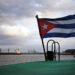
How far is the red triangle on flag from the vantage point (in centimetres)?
898

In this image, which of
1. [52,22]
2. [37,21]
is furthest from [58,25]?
[37,21]

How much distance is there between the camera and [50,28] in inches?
365

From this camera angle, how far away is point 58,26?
9.33 meters

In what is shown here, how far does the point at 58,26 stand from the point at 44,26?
71 centimetres

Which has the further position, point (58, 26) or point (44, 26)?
point (58, 26)

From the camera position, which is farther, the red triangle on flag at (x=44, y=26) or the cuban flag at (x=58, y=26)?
the cuban flag at (x=58, y=26)

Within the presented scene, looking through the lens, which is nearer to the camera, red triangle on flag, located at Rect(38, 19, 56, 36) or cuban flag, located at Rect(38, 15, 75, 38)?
red triangle on flag, located at Rect(38, 19, 56, 36)

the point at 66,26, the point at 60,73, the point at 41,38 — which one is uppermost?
the point at 66,26

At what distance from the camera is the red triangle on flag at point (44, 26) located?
8981mm

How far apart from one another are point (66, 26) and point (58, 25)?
39 cm

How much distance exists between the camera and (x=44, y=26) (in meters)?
9.11

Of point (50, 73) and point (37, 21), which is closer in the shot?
point (50, 73)

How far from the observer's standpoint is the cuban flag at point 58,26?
29.8ft

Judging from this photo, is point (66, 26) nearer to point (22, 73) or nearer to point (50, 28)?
point (50, 28)
